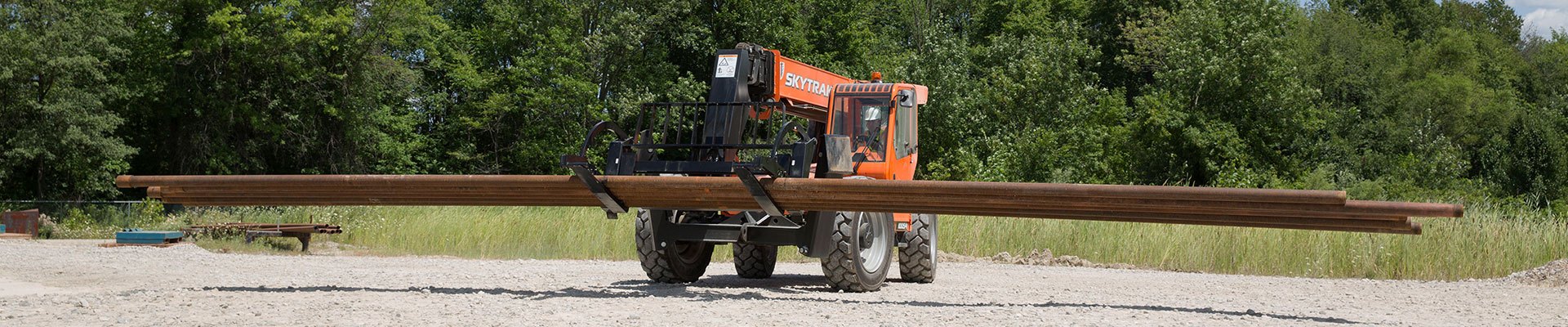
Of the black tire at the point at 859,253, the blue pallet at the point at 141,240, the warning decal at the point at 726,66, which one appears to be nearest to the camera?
the black tire at the point at 859,253

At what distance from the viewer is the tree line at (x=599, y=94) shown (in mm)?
36625

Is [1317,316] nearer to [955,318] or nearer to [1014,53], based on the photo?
[955,318]

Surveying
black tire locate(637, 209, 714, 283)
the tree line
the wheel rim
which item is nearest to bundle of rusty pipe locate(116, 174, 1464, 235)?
black tire locate(637, 209, 714, 283)

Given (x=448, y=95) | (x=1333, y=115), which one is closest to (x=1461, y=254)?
(x=1333, y=115)

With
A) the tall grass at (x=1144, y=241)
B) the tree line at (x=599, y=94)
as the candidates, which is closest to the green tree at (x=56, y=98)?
the tree line at (x=599, y=94)

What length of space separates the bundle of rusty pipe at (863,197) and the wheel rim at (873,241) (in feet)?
6.65

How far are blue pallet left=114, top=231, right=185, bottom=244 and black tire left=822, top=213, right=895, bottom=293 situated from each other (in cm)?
1360

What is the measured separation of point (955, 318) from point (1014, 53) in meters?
38.8

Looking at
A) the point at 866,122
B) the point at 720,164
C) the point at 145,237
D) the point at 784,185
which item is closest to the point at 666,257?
the point at 720,164

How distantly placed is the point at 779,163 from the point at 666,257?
1739 mm

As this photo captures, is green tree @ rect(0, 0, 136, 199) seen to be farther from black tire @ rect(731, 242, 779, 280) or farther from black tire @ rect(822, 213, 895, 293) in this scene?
black tire @ rect(822, 213, 895, 293)

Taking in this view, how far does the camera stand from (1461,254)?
16.8 m

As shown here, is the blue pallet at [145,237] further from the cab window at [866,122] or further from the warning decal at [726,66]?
the cab window at [866,122]

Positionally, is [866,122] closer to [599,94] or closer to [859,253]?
[859,253]
